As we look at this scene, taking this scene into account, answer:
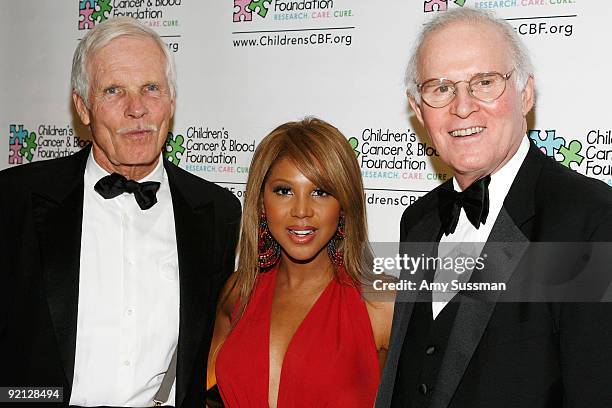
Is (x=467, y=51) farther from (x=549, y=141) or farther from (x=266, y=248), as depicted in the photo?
(x=266, y=248)

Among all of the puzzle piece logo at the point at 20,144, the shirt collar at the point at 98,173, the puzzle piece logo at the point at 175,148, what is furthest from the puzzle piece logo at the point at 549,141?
the puzzle piece logo at the point at 20,144

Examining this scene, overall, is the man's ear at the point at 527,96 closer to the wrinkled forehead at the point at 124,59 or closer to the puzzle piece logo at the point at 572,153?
the puzzle piece logo at the point at 572,153

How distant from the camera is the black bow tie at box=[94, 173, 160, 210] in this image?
2.41 metres

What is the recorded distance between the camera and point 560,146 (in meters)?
2.54

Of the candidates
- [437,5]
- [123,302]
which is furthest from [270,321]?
[437,5]

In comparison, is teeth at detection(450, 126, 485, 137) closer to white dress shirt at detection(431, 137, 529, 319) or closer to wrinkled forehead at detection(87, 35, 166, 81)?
white dress shirt at detection(431, 137, 529, 319)

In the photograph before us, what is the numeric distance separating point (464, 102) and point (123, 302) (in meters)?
1.31

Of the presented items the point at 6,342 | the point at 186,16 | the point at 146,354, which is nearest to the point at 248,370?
the point at 146,354

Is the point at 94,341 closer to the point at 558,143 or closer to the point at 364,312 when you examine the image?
the point at 364,312

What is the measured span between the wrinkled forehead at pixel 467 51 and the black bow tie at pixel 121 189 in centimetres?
107

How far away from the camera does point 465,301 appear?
69.4 inches

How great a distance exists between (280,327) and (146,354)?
0.46 metres

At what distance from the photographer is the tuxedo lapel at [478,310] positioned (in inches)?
67.2

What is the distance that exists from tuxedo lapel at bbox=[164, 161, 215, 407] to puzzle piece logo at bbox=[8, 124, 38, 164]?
4.47 feet
